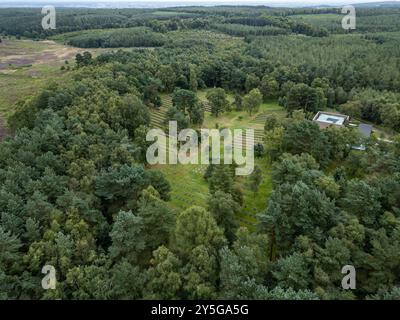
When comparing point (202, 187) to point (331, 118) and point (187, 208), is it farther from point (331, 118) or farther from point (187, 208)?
point (331, 118)

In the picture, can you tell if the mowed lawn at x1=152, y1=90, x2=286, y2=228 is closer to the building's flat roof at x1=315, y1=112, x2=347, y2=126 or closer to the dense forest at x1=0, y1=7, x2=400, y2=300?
the dense forest at x1=0, y1=7, x2=400, y2=300

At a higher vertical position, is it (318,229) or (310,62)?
(310,62)

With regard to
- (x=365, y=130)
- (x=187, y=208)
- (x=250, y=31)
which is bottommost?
(x=187, y=208)

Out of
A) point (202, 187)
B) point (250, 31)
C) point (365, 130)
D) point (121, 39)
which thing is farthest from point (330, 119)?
point (121, 39)

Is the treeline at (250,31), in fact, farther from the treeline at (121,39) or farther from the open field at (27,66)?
the open field at (27,66)

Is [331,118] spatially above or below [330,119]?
above

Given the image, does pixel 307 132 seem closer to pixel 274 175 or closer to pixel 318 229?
pixel 274 175

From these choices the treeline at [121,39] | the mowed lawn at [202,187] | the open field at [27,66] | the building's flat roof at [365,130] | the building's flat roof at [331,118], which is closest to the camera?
the mowed lawn at [202,187]

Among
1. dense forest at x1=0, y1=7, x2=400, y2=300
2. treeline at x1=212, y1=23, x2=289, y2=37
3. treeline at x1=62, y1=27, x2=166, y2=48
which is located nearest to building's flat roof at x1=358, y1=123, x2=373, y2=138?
dense forest at x1=0, y1=7, x2=400, y2=300

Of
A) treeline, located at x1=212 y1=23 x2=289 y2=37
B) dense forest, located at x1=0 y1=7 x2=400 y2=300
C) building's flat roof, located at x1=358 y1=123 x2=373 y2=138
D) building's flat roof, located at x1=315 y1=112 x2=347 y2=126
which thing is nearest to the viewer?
dense forest, located at x1=0 y1=7 x2=400 y2=300

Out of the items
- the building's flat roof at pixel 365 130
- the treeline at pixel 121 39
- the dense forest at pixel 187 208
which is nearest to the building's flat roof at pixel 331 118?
the building's flat roof at pixel 365 130
